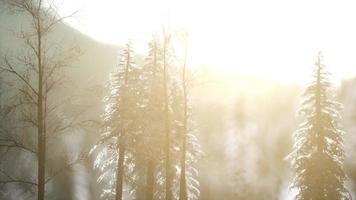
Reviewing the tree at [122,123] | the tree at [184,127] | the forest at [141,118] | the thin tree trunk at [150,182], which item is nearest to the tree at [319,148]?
the forest at [141,118]

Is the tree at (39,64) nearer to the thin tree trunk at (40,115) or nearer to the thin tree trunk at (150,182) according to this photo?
the thin tree trunk at (40,115)

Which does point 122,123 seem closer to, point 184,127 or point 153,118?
point 153,118

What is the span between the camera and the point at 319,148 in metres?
27.8

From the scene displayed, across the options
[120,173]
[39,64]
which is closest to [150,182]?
[120,173]

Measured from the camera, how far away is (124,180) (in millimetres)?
26203

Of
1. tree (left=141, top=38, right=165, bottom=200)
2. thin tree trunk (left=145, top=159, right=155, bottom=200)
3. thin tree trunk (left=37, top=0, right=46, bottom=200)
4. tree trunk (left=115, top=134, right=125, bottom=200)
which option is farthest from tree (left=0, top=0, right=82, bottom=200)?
thin tree trunk (left=145, top=159, right=155, bottom=200)

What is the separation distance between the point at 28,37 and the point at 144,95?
13420 millimetres

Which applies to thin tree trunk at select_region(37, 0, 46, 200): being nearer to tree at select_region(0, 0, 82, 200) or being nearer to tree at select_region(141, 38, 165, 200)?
tree at select_region(0, 0, 82, 200)

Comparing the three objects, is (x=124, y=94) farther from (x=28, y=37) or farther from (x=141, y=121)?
(x=28, y=37)

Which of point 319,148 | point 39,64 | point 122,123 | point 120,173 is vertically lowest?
point 120,173

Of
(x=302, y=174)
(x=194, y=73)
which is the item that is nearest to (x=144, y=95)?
(x=194, y=73)

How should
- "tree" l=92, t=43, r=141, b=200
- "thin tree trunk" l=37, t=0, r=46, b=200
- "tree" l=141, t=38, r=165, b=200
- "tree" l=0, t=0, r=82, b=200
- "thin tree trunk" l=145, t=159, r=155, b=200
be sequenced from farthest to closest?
1. "thin tree trunk" l=145, t=159, r=155, b=200
2. "tree" l=92, t=43, r=141, b=200
3. "tree" l=141, t=38, r=165, b=200
4. "thin tree trunk" l=37, t=0, r=46, b=200
5. "tree" l=0, t=0, r=82, b=200

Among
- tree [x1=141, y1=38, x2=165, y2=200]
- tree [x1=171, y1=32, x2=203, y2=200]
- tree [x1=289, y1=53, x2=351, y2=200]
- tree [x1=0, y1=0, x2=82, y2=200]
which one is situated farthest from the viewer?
tree [x1=289, y1=53, x2=351, y2=200]

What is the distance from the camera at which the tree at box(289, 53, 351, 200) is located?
27188 millimetres
